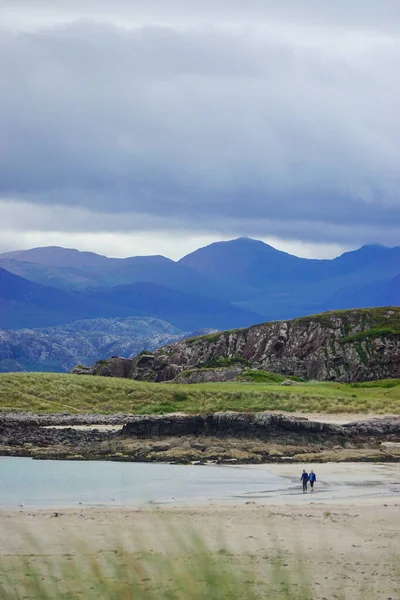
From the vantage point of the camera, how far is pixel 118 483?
120 feet

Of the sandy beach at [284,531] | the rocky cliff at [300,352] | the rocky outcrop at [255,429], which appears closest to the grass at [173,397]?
the rocky outcrop at [255,429]

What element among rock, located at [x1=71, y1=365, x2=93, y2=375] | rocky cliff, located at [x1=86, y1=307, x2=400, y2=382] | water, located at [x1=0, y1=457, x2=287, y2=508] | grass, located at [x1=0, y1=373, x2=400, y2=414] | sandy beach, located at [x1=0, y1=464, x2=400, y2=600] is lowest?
water, located at [x1=0, y1=457, x2=287, y2=508]

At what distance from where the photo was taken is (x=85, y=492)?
3372cm

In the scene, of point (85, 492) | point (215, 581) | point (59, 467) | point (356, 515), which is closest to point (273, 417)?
point (59, 467)

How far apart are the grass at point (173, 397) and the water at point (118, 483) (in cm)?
2596

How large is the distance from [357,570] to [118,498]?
15.3 metres

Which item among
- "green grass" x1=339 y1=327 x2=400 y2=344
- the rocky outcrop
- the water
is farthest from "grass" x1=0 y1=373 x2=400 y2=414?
"green grass" x1=339 y1=327 x2=400 y2=344

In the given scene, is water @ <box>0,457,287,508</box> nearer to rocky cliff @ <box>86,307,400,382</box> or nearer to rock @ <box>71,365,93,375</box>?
rocky cliff @ <box>86,307,400,382</box>

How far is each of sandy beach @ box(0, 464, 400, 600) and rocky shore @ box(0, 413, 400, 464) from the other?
43.7 feet

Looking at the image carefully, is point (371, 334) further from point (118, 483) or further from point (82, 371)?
point (118, 483)

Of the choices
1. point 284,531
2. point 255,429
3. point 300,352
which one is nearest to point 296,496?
point 284,531

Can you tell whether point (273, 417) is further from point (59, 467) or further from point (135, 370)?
point (135, 370)

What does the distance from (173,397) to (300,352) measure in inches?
2042

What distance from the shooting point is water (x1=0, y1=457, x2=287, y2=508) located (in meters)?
31.6
